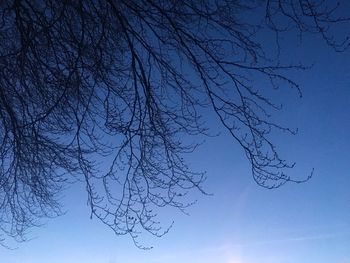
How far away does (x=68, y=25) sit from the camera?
4156 mm

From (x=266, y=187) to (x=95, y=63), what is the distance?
201cm

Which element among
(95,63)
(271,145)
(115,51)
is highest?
(115,51)

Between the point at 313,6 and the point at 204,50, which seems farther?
the point at 204,50

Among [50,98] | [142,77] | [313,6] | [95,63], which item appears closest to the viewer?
[313,6]

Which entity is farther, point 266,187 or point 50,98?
point 50,98

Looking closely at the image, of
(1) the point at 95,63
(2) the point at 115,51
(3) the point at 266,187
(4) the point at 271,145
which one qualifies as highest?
(2) the point at 115,51

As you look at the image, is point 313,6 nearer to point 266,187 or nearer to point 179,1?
point 179,1

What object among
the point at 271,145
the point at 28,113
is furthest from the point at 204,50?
the point at 28,113

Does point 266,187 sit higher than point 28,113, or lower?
lower

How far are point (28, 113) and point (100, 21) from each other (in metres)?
1.33

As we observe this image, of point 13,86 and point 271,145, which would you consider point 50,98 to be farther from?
point 271,145

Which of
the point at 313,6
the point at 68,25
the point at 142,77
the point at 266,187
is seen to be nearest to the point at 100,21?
the point at 68,25

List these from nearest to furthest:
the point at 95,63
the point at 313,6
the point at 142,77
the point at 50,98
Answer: the point at 313,6, the point at 95,63, the point at 142,77, the point at 50,98

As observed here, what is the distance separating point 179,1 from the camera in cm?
403
